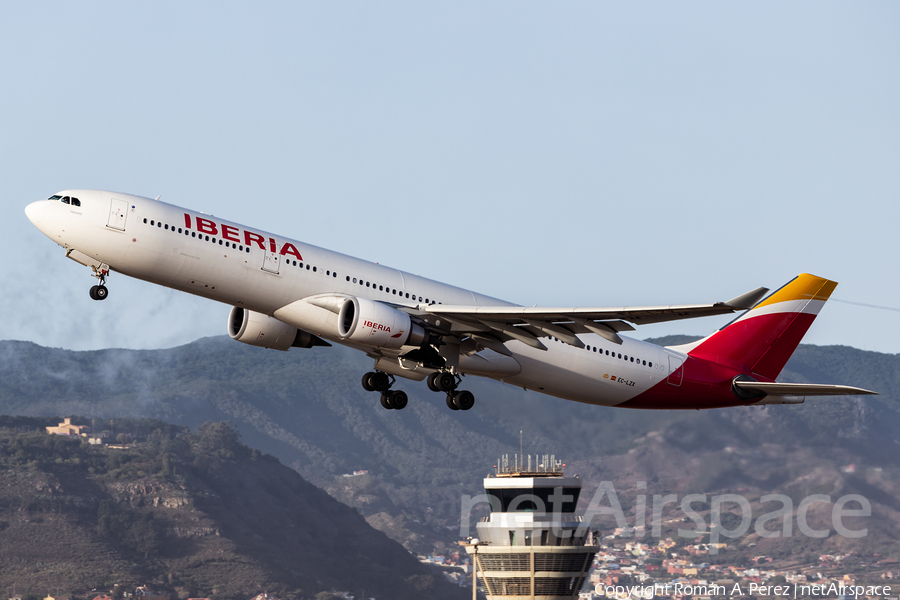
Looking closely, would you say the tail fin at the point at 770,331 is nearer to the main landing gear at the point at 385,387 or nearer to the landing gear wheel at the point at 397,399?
the landing gear wheel at the point at 397,399

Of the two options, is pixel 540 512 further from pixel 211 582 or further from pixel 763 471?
pixel 211 582

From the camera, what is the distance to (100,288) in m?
38.0

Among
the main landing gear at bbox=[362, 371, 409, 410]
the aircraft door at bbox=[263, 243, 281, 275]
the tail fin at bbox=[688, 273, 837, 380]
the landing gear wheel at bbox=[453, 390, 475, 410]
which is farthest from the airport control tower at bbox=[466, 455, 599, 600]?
the aircraft door at bbox=[263, 243, 281, 275]

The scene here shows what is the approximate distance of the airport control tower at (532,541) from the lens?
69625 mm

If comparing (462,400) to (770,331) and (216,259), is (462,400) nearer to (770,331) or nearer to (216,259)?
(216,259)

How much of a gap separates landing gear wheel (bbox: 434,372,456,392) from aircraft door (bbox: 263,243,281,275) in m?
7.44

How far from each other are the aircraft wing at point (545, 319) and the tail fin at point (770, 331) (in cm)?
1091

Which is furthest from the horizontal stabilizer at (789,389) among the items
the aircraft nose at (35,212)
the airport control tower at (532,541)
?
the aircraft nose at (35,212)

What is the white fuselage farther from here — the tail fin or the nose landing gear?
the tail fin

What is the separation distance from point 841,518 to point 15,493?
128 meters

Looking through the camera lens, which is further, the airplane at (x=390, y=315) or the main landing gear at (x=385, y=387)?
the main landing gear at (x=385, y=387)

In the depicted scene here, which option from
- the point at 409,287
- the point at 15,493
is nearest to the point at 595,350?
the point at 409,287

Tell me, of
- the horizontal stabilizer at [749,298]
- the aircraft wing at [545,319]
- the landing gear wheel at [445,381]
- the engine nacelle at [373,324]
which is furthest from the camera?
the landing gear wheel at [445,381]

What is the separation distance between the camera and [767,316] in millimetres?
49125
